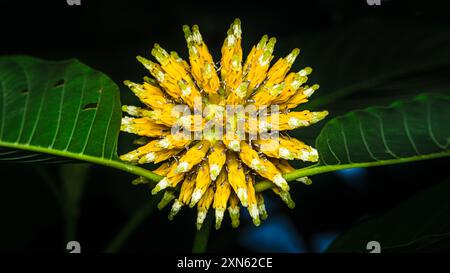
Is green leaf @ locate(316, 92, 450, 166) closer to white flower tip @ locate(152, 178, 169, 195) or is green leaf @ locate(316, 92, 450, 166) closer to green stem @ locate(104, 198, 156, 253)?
white flower tip @ locate(152, 178, 169, 195)

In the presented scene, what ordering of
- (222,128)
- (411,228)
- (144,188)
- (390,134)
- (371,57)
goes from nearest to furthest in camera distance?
(390,134) → (222,128) → (411,228) → (371,57) → (144,188)

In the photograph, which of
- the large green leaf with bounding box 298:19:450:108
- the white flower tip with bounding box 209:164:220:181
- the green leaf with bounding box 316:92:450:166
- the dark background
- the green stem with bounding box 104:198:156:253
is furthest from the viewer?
the dark background

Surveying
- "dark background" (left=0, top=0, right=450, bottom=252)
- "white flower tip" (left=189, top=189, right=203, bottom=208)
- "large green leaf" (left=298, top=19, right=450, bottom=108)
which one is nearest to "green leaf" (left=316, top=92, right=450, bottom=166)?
"white flower tip" (left=189, top=189, right=203, bottom=208)

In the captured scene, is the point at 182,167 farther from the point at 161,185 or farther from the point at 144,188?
the point at 144,188

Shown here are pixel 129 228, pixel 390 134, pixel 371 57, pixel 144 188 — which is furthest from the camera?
pixel 144 188

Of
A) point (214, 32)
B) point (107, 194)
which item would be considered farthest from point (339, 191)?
point (107, 194)

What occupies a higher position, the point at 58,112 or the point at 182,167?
the point at 58,112

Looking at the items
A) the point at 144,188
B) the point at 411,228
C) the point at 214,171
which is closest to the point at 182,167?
the point at 214,171
